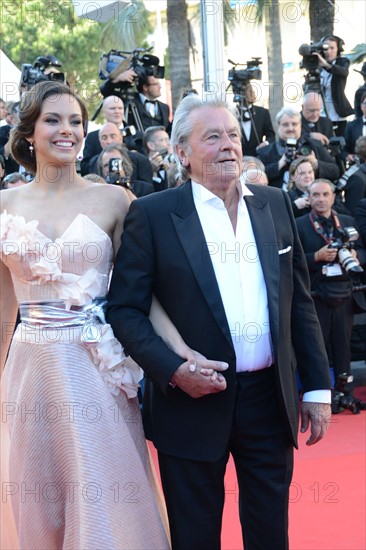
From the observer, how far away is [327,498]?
14.8ft

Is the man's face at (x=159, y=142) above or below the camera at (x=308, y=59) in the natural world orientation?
below

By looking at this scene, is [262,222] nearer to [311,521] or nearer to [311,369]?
[311,369]

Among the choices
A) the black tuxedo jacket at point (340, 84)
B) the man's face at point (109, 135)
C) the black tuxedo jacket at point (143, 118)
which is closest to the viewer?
the man's face at point (109, 135)

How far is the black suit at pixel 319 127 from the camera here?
Answer: 806 centimetres

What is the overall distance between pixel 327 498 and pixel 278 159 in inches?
139

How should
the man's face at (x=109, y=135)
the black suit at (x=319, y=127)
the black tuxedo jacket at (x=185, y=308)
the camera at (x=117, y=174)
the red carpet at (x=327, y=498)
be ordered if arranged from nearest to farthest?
the black tuxedo jacket at (x=185, y=308)
the red carpet at (x=327, y=498)
the camera at (x=117, y=174)
the man's face at (x=109, y=135)
the black suit at (x=319, y=127)

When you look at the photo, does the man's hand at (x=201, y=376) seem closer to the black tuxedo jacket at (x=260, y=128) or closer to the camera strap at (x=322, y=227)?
the camera strap at (x=322, y=227)

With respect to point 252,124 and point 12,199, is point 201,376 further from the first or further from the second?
point 252,124

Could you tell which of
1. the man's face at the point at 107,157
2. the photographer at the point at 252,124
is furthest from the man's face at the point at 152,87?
the man's face at the point at 107,157

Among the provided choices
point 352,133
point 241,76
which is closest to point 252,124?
point 241,76

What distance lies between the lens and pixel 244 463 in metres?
2.90

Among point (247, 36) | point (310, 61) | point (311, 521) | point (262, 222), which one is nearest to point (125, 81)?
point (310, 61)

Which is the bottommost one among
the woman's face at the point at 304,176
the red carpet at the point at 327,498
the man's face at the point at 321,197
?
the red carpet at the point at 327,498

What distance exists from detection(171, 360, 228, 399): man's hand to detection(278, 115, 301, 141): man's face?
15.7ft
